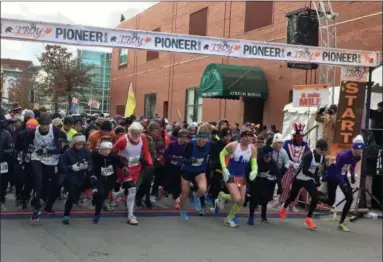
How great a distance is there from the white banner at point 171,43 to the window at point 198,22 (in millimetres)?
17383

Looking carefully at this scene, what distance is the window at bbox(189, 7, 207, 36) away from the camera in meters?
27.5

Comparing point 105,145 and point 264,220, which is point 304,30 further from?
point 105,145

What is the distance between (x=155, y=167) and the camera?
393 inches

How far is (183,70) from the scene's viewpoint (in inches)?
1163

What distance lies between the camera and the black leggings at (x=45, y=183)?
7965 millimetres

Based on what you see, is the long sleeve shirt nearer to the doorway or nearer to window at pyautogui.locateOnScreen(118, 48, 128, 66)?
the doorway

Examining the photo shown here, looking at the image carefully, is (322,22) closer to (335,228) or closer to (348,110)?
(348,110)

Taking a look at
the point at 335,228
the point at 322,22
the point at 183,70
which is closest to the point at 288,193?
the point at 335,228

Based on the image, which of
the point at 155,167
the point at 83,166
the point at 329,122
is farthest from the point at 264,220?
the point at 329,122

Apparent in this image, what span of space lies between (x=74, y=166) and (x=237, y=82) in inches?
540

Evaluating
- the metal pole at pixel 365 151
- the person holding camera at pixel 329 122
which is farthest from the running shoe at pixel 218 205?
the person holding camera at pixel 329 122

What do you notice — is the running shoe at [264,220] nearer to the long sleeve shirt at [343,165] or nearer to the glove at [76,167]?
the long sleeve shirt at [343,165]

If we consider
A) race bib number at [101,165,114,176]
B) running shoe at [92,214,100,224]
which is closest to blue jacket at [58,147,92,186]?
race bib number at [101,165,114,176]

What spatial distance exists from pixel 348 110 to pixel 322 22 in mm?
6544
